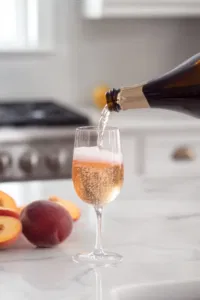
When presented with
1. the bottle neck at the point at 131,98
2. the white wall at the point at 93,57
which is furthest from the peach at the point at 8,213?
the white wall at the point at 93,57

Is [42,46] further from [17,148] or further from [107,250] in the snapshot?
[107,250]

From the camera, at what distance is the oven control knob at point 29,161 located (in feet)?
7.50

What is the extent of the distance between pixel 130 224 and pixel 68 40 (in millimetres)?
1879

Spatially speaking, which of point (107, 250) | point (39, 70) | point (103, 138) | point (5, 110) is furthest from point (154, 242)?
point (39, 70)

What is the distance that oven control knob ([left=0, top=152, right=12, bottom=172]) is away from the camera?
226cm

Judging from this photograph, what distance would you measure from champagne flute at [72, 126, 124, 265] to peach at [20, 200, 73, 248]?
57 millimetres

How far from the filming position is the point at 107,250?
105 cm

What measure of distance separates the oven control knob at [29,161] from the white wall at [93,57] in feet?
2.32

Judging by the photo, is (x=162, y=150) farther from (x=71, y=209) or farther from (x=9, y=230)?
(x=9, y=230)

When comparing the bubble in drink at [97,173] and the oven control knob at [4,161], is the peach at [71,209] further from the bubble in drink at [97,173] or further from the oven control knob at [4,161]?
the oven control knob at [4,161]

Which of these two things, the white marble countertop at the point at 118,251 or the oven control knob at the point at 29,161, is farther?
the oven control knob at the point at 29,161

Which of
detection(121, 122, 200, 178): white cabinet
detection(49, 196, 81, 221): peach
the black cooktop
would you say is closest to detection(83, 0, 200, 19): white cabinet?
the black cooktop

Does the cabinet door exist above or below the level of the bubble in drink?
below

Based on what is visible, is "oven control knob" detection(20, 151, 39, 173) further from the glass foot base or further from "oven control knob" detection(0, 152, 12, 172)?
the glass foot base
